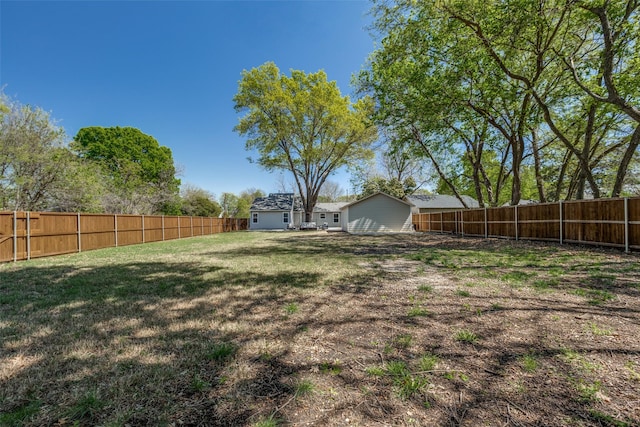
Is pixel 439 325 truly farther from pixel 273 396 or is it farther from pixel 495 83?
pixel 495 83

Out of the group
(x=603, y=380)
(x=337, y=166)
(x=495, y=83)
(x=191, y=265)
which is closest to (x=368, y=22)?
(x=495, y=83)

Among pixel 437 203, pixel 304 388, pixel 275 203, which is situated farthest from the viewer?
pixel 275 203

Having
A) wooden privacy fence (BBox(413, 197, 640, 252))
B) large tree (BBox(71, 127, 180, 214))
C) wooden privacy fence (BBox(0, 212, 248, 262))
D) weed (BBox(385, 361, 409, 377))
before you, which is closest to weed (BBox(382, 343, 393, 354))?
weed (BBox(385, 361, 409, 377))

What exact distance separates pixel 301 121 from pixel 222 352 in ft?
78.4

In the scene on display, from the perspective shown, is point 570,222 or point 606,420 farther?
point 570,222

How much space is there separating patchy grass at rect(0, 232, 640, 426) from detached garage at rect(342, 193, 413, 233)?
634 inches

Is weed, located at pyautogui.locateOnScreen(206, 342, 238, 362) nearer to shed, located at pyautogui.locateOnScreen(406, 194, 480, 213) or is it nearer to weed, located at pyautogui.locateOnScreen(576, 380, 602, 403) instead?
weed, located at pyautogui.locateOnScreen(576, 380, 602, 403)

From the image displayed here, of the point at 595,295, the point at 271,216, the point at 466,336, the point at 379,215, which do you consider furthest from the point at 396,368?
the point at 271,216

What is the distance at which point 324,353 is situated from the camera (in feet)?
7.48

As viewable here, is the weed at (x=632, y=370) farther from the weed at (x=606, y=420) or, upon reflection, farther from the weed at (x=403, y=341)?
the weed at (x=403, y=341)

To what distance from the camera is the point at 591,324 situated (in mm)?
2693

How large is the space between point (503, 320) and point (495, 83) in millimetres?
11441

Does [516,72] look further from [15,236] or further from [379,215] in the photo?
[15,236]

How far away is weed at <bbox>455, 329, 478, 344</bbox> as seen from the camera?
2.42 m
